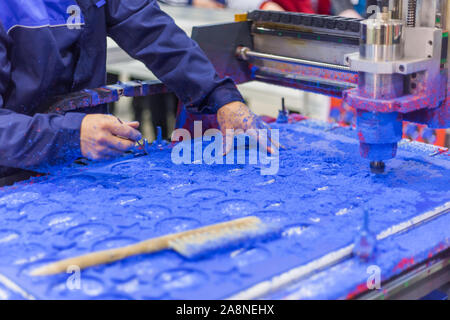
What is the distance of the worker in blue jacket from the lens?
51.6 inches

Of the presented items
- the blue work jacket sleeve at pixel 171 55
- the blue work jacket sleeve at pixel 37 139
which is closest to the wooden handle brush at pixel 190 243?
the blue work jacket sleeve at pixel 37 139

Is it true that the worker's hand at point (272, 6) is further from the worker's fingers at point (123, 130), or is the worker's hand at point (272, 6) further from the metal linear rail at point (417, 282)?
the metal linear rail at point (417, 282)

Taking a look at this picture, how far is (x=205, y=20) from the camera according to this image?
137 inches

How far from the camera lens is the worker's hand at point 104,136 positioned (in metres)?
1.30

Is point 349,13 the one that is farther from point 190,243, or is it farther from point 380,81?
point 190,243

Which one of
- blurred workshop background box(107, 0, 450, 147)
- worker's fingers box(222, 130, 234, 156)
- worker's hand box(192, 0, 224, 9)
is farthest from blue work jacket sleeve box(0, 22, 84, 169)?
worker's hand box(192, 0, 224, 9)

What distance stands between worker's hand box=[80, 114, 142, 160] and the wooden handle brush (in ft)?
1.24

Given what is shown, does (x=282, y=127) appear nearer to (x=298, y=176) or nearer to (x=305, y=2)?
(x=298, y=176)

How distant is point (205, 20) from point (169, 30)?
1851mm

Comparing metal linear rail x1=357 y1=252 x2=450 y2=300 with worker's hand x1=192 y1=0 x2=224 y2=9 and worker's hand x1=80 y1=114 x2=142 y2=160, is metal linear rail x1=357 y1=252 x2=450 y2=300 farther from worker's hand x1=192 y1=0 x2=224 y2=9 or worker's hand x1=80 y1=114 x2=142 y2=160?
worker's hand x1=192 y1=0 x2=224 y2=9

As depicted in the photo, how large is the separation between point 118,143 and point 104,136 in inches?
1.4

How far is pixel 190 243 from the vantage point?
978 mm
